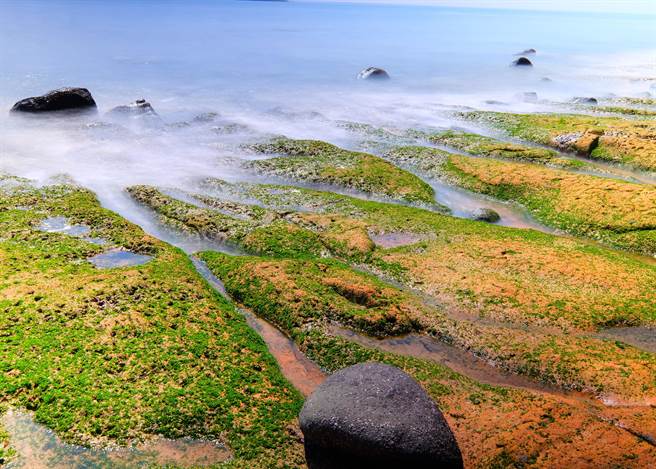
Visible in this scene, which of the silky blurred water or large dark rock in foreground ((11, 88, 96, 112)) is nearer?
the silky blurred water

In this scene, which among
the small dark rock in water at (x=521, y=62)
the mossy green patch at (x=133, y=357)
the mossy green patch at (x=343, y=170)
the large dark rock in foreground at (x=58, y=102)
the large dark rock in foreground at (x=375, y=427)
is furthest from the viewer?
the small dark rock in water at (x=521, y=62)

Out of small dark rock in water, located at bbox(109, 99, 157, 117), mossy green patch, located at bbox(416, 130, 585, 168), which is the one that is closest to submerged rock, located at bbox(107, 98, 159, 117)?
small dark rock in water, located at bbox(109, 99, 157, 117)

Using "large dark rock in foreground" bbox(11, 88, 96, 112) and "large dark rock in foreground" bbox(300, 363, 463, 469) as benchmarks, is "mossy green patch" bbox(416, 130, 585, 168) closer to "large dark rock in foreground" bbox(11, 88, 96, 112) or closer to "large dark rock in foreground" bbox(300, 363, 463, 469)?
"large dark rock in foreground" bbox(300, 363, 463, 469)

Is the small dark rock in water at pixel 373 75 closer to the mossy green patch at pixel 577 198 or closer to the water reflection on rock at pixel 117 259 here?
the mossy green patch at pixel 577 198

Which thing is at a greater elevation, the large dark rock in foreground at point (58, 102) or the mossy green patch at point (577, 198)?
the large dark rock in foreground at point (58, 102)

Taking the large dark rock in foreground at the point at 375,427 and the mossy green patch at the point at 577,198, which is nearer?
the large dark rock in foreground at the point at 375,427

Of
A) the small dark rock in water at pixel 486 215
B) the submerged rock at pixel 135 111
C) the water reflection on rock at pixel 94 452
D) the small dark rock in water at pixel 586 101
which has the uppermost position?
the submerged rock at pixel 135 111

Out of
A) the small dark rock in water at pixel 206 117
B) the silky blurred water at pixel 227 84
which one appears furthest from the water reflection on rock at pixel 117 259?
the small dark rock in water at pixel 206 117
